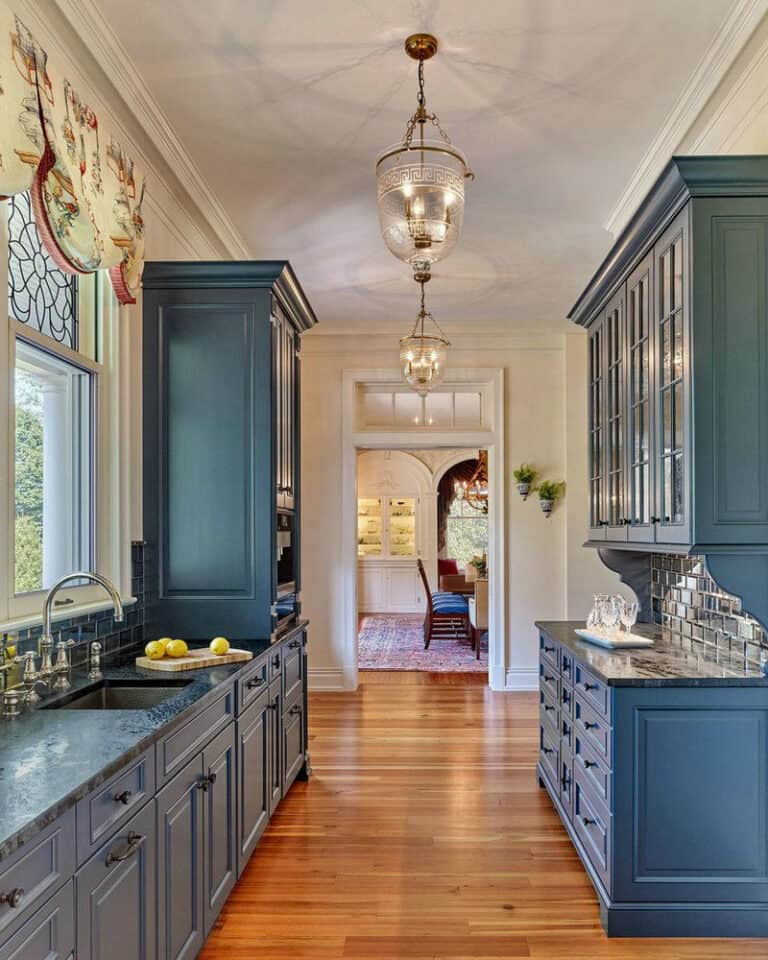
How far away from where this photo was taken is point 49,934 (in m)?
1.41

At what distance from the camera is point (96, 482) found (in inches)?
124

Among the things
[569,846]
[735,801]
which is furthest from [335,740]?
[735,801]

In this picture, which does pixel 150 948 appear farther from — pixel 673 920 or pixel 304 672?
pixel 304 672

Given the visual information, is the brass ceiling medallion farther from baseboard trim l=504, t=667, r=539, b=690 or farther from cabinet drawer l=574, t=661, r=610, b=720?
baseboard trim l=504, t=667, r=539, b=690

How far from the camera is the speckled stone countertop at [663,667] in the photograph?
2.57 m

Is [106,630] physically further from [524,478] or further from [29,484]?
[524,478]

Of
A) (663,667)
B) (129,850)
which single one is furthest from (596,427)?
(129,850)

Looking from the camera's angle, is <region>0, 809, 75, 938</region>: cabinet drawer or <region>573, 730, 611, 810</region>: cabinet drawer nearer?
<region>0, 809, 75, 938</region>: cabinet drawer

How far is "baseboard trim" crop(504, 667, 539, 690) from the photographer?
6.49 m

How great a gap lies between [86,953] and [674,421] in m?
2.39

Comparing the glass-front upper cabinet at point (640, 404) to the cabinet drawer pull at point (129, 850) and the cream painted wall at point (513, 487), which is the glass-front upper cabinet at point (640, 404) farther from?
the cream painted wall at point (513, 487)

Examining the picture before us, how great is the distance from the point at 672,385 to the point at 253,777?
2.25 metres

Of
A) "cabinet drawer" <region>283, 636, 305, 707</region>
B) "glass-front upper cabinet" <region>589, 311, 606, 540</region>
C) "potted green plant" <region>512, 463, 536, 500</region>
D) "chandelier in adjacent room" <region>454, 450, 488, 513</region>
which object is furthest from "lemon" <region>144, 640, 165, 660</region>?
"chandelier in adjacent room" <region>454, 450, 488, 513</region>

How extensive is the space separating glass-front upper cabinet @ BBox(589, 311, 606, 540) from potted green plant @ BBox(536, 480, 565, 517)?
89.6 inches
